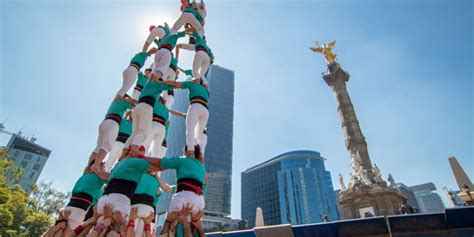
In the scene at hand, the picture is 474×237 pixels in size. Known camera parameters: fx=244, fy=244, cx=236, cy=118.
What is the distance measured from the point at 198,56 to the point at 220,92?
78660mm

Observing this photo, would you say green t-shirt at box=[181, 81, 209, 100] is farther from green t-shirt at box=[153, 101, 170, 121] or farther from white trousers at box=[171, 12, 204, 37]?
white trousers at box=[171, 12, 204, 37]

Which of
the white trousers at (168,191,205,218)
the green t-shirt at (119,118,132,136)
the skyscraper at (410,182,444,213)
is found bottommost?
the white trousers at (168,191,205,218)

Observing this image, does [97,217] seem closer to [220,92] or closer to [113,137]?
[113,137]

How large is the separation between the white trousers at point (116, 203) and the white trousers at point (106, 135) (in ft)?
6.35

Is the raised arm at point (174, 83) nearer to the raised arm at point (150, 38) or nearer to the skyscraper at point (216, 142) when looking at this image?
the raised arm at point (150, 38)

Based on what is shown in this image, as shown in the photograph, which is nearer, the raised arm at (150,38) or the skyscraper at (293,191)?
the raised arm at (150,38)

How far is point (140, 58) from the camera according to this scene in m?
7.20

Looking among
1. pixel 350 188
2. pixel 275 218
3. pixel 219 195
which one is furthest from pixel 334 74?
pixel 275 218

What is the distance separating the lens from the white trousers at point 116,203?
359cm

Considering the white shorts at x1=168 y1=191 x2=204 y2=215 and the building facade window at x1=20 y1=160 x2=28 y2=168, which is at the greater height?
the building facade window at x1=20 y1=160 x2=28 y2=168

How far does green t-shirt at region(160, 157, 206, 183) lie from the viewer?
12.7 ft

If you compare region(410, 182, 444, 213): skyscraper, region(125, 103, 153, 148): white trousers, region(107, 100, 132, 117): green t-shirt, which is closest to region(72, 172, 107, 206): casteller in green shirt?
region(125, 103, 153, 148): white trousers

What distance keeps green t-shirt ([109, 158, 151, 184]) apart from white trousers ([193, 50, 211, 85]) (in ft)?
8.89

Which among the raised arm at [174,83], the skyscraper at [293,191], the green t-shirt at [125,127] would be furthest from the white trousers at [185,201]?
the skyscraper at [293,191]
